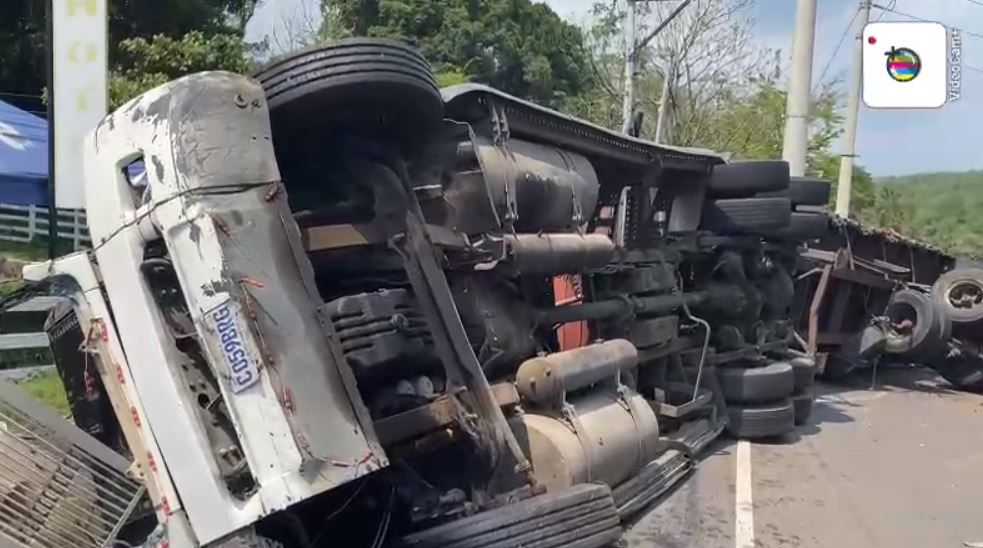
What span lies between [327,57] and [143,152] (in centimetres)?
64

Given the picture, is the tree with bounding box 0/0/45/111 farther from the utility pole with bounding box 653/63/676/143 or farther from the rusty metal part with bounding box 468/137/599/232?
the rusty metal part with bounding box 468/137/599/232

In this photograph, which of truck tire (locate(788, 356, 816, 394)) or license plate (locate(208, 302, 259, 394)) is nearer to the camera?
license plate (locate(208, 302, 259, 394))

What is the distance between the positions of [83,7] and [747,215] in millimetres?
4429

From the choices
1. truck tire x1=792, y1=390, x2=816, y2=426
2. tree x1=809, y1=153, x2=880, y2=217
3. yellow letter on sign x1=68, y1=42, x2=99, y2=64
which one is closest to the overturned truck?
yellow letter on sign x1=68, y1=42, x2=99, y2=64

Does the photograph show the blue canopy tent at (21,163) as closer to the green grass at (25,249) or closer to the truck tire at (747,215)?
the green grass at (25,249)

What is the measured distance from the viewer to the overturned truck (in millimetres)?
3100

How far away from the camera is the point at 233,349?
9.96 feet

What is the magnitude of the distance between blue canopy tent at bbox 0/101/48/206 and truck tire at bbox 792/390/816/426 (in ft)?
37.0

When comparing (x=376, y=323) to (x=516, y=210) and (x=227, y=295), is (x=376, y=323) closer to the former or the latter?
(x=227, y=295)

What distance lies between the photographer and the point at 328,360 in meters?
3.18

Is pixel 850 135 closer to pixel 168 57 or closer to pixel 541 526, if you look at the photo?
pixel 168 57

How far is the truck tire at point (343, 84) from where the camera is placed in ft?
11.3

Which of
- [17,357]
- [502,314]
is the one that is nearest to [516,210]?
[502,314]

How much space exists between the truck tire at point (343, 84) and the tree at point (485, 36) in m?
25.0
